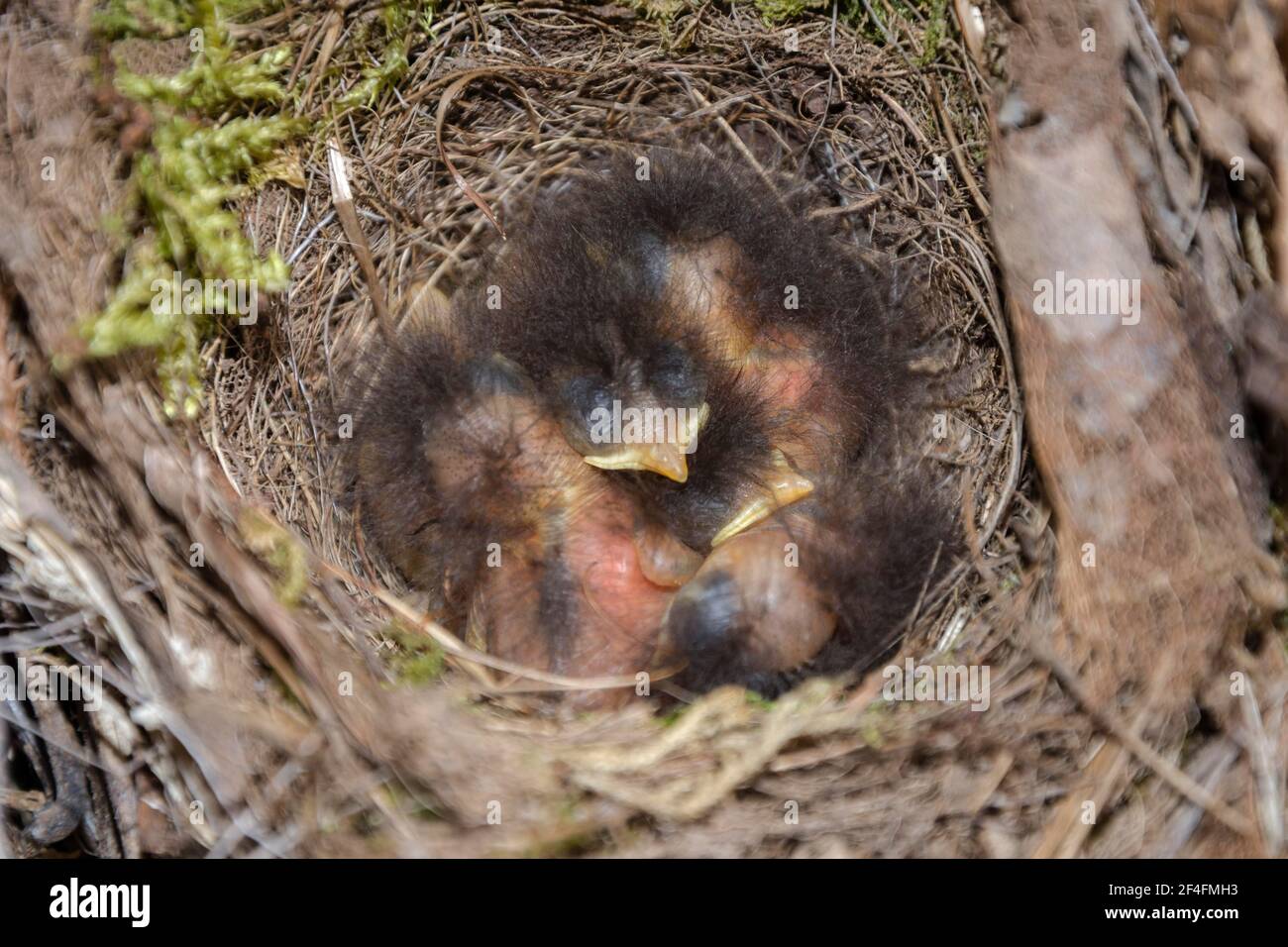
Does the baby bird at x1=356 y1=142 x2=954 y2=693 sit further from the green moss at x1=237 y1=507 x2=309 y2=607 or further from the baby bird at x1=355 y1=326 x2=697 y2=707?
the green moss at x1=237 y1=507 x2=309 y2=607

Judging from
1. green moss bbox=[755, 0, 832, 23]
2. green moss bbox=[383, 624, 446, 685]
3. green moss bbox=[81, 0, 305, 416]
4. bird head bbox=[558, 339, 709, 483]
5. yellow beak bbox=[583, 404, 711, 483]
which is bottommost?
green moss bbox=[383, 624, 446, 685]

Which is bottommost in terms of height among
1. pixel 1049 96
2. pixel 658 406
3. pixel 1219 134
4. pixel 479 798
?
pixel 479 798

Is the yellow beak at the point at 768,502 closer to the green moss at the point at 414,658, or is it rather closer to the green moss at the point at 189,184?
the green moss at the point at 414,658

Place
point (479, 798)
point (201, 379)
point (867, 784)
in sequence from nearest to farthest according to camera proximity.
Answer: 1. point (479, 798)
2. point (867, 784)
3. point (201, 379)

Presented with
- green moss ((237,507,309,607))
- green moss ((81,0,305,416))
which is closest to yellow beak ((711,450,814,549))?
green moss ((237,507,309,607))

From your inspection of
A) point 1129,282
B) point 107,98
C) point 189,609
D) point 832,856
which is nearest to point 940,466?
point 1129,282

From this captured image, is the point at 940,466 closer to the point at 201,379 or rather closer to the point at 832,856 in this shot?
the point at 832,856
